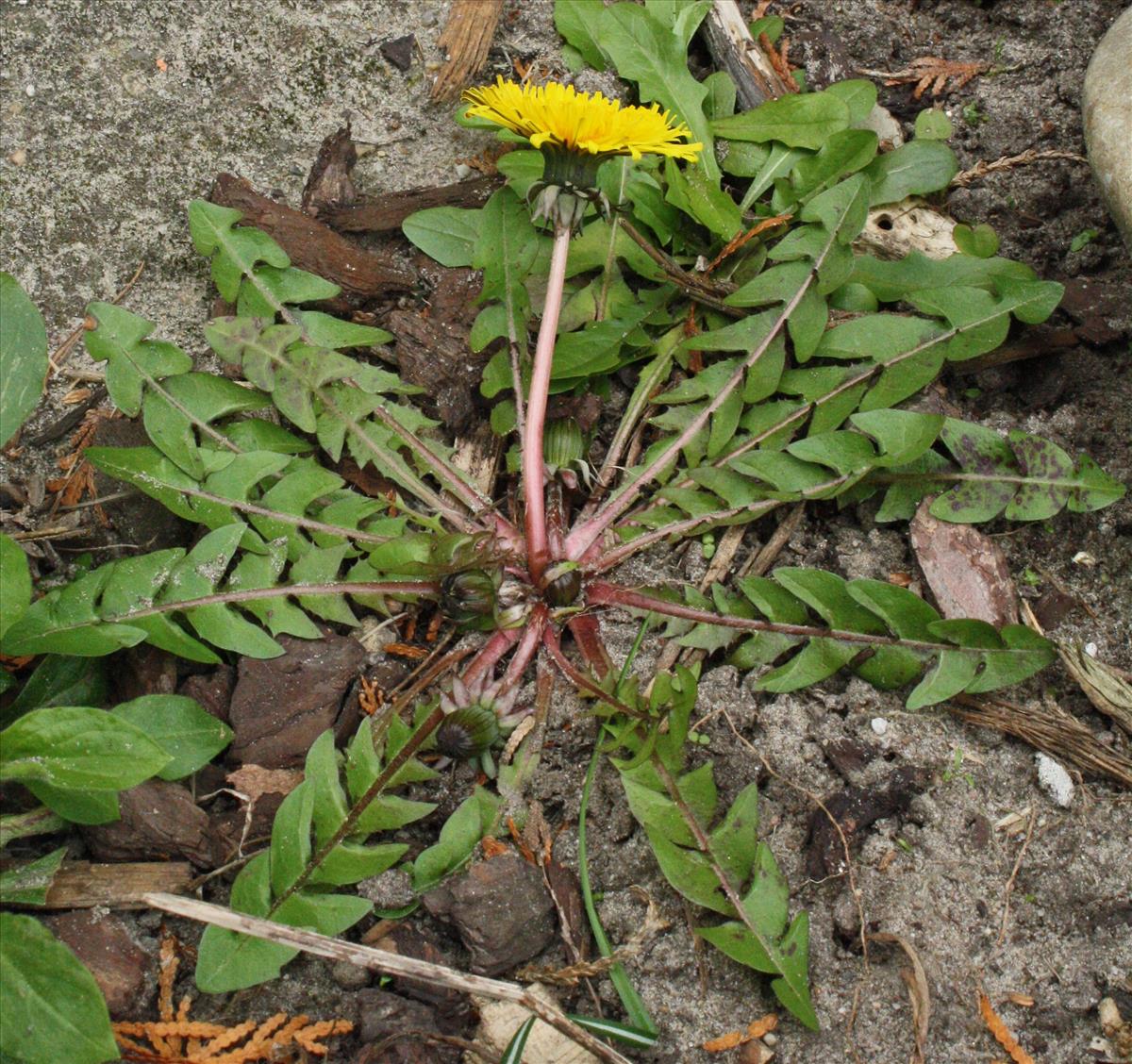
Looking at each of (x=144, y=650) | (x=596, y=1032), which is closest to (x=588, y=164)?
(x=144, y=650)

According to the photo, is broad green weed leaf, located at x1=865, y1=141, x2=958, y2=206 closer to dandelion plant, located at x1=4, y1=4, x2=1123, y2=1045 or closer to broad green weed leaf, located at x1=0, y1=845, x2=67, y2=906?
dandelion plant, located at x1=4, y1=4, x2=1123, y2=1045

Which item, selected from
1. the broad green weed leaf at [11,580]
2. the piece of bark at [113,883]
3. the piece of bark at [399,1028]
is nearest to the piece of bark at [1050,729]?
the piece of bark at [399,1028]

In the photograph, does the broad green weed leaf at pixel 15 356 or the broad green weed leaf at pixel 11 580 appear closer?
the broad green weed leaf at pixel 11 580

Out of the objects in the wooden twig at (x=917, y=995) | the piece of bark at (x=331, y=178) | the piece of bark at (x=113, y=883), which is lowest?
the wooden twig at (x=917, y=995)

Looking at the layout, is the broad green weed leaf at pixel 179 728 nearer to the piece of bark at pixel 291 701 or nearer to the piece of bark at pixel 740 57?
the piece of bark at pixel 291 701

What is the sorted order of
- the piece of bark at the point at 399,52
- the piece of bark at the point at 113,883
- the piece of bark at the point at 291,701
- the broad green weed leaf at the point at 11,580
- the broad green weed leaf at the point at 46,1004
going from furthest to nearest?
the piece of bark at the point at 399,52 < the piece of bark at the point at 291,701 < the piece of bark at the point at 113,883 < the broad green weed leaf at the point at 11,580 < the broad green weed leaf at the point at 46,1004

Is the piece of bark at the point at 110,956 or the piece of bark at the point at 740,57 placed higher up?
the piece of bark at the point at 740,57

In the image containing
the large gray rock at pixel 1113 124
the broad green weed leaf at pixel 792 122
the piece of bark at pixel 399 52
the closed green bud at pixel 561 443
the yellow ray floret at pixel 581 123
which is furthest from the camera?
the piece of bark at pixel 399 52
